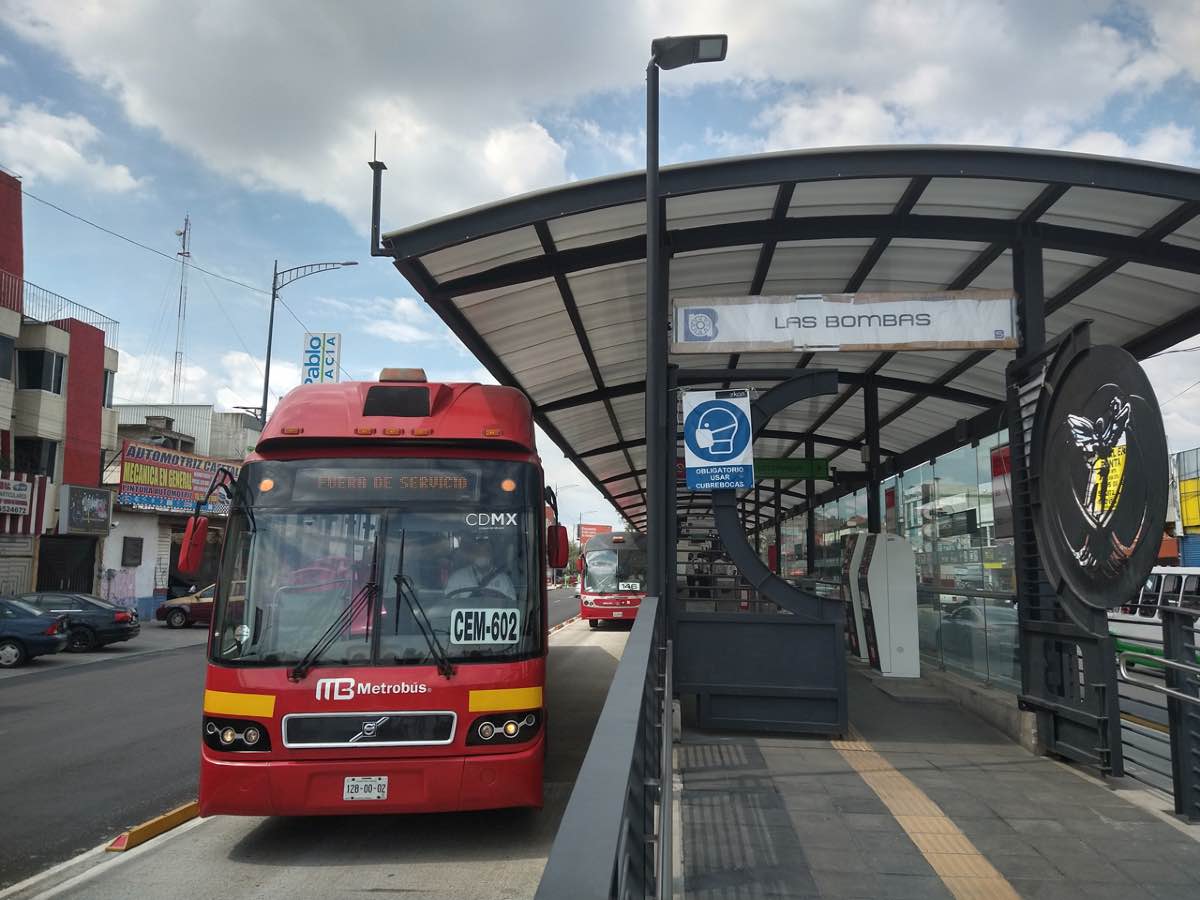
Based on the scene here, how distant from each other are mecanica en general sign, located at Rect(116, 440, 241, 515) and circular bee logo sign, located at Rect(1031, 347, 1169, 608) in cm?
2667

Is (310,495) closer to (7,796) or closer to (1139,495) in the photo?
(7,796)

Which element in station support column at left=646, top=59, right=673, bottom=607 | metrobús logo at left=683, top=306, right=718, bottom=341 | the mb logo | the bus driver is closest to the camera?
the mb logo

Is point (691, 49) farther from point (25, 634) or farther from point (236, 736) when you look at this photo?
point (25, 634)

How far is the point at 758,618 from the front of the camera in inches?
309

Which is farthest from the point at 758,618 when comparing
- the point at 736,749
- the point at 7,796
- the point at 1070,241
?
the point at 7,796

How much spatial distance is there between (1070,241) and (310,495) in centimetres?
712

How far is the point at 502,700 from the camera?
5574 millimetres

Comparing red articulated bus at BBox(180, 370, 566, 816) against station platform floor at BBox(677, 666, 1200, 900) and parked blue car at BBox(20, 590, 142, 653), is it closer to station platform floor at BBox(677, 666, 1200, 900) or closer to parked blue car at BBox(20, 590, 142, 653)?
station platform floor at BBox(677, 666, 1200, 900)

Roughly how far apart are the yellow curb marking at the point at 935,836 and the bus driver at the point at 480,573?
2.88 metres

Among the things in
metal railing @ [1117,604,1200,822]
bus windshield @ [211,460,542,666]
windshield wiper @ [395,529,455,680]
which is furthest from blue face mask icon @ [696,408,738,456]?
metal railing @ [1117,604,1200,822]

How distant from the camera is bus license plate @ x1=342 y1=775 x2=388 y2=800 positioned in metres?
5.34

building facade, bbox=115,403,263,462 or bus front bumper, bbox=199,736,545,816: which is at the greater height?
building facade, bbox=115,403,263,462

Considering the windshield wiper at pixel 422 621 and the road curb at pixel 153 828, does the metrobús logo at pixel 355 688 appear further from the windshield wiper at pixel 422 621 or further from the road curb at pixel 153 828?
the road curb at pixel 153 828

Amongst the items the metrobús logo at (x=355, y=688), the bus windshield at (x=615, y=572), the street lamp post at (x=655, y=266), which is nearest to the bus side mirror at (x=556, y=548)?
the street lamp post at (x=655, y=266)
